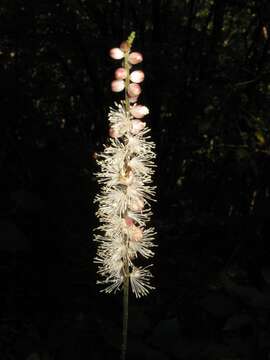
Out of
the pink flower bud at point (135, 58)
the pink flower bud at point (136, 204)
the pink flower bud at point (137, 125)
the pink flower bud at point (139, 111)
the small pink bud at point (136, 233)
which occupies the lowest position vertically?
the small pink bud at point (136, 233)

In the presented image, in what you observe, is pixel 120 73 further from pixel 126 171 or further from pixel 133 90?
pixel 126 171

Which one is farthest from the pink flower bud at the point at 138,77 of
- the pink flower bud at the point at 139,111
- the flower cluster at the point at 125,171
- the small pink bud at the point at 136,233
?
the small pink bud at the point at 136,233

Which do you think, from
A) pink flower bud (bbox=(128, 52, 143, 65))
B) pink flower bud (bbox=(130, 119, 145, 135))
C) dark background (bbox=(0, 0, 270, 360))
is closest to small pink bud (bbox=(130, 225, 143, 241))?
pink flower bud (bbox=(130, 119, 145, 135))

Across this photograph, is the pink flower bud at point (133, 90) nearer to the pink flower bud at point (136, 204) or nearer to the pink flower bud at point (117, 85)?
the pink flower bud at point (117, 85)

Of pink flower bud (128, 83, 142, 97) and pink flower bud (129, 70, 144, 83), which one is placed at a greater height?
pink flower bud (129, 70, 144, 83)

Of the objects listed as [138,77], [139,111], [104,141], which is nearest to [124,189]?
[139,111]

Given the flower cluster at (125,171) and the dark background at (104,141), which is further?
the dark background at (104,141)

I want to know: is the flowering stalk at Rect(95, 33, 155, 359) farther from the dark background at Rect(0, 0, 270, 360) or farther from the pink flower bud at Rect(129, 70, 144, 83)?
the dark background at Rect(0, 0, 270, 360)

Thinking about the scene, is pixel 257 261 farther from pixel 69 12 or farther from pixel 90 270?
pixel 69 12

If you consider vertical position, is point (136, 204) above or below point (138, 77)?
below
